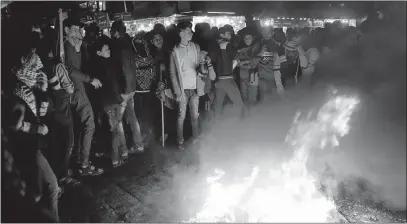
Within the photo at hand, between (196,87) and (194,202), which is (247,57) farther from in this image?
(194,202)

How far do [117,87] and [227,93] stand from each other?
2554mm

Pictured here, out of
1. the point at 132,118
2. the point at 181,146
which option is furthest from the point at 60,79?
the point at 181,146

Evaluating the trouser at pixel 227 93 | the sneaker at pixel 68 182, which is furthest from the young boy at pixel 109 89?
the trouser at pixel 227 93

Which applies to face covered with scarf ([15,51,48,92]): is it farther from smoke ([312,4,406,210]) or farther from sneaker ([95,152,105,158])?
smoke ([312,4,406,210])

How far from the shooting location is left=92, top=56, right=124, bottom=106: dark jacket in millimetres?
6246

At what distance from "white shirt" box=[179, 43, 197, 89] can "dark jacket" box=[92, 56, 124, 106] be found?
136 centimetres

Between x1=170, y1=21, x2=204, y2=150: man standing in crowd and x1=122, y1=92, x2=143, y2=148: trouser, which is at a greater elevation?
x1=170, y1=21, x2=204, y2=150: man standing in crowd

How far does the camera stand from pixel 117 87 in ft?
20.7

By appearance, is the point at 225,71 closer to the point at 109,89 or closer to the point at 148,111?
the point at 148,111

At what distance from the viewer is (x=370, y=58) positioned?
608 centimetres

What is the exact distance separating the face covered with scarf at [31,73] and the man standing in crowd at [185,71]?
111 inches

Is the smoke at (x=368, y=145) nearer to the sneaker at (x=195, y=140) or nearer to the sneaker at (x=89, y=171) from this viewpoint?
the sneaker at (x=195, y=140)

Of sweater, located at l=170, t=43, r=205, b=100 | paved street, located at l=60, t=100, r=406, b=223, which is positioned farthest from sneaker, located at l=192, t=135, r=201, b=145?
sweater, located at l=170, t=43, r=205, b=100

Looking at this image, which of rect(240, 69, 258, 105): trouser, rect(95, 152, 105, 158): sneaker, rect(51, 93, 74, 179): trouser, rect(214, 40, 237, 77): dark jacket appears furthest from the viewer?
rect(240, 69, 258, 105): trouser
